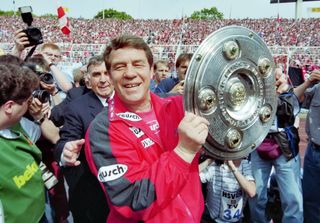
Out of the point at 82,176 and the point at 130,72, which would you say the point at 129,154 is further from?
the point at 82,176

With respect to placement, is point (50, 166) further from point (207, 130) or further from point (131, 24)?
point (131, 24)

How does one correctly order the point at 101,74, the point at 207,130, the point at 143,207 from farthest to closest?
the point at 101,74
the point at 143,207
the point at 207,130

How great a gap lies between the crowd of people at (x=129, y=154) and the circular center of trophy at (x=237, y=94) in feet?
0.50

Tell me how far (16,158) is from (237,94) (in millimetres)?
1184

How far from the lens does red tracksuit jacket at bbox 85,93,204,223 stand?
139 cm

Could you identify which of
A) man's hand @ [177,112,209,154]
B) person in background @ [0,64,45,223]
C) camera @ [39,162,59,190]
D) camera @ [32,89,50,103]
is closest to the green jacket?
person in background @ [0,64,45,223]

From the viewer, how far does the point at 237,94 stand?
1.33 m

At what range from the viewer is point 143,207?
4.61 ft

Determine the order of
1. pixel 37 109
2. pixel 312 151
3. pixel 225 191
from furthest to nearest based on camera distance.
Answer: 1. pixel 312 151
2. pixel 225 191
3. pixel 37 109

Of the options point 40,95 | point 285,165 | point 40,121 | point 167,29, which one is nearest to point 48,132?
point 40,121

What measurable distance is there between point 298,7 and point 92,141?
5498 centimetres

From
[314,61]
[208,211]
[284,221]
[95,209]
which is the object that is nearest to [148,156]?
[95,209]

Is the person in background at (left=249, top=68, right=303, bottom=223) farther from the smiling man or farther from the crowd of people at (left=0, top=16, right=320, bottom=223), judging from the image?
the smiling man

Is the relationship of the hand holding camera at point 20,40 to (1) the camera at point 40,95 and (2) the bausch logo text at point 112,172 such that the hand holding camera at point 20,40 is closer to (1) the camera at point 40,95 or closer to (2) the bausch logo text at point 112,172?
(1) the camera at point 40,95
